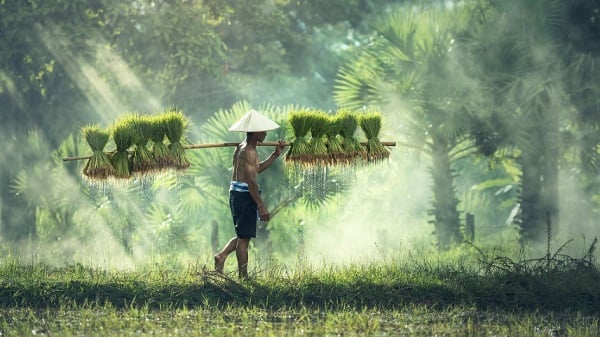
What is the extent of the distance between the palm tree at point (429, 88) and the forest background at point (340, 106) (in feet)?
0.09

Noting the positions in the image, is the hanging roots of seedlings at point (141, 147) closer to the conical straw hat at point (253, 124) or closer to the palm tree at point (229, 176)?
the conical straw hat at point (253, 124)

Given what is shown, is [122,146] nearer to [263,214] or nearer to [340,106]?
[263,214]

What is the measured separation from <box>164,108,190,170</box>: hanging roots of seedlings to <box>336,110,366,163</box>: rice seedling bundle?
1.60m

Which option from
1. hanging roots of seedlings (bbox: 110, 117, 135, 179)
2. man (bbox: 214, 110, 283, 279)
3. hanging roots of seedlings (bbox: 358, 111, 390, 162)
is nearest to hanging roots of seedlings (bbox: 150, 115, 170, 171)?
hanging roots of seedlings (bbox: 110, 117, 135, 179)

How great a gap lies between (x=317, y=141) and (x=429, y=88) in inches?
413

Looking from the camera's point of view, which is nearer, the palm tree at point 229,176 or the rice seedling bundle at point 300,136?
the rice seedling bundle at point 300,136

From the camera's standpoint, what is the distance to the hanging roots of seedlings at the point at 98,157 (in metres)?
12.3

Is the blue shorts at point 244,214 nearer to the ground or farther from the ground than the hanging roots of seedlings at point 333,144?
nearer to the ground

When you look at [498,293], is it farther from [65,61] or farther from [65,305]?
[65,61]

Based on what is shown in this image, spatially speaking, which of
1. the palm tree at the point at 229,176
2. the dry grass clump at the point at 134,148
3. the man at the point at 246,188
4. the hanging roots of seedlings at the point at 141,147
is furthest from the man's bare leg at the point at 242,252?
the palm tree at the point at 229,176

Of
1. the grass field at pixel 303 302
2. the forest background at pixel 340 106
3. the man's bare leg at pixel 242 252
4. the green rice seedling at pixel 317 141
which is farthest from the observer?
the forest background at pixel 340 106

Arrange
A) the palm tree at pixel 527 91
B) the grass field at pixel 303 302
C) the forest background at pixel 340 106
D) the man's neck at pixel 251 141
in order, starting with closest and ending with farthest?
the grass field at pixel 303 302 → the man's neck at pixel 251 141 → the forest background at pixel 340 106 → the palm tree at pixel 527 91

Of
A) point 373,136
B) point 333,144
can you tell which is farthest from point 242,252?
point 373,136

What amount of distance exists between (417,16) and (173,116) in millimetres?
11346
